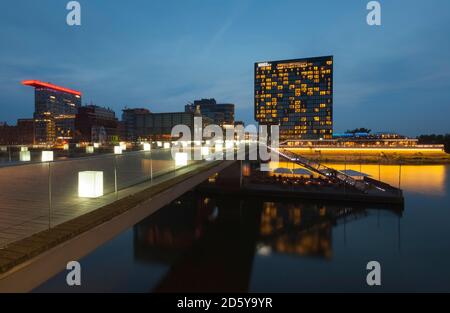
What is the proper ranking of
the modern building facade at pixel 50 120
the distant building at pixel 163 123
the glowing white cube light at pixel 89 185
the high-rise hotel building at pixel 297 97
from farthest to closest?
1. the high-rise hotel building at pixel 297 97
2. the modern building facade at pixel 50 120
3. the distant building at pixel 163 123
4. the glowing white cube light at pixel 89 185

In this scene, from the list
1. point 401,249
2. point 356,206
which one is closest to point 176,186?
point 401,249

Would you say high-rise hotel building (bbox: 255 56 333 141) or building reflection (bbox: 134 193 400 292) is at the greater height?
high-rise hotel building (bbox: 255 56 333 141)

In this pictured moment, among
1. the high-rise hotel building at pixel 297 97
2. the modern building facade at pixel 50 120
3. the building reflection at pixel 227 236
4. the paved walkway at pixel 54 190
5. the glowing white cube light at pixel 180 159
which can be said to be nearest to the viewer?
the paved walkway at pixel 54 190

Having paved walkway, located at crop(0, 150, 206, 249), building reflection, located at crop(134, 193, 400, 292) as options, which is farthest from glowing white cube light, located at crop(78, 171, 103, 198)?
building reflection, located at crop(134, 193, 400, 292)

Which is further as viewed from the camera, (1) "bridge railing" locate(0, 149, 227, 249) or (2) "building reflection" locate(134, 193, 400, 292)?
(2) "building reflection" locate(134, 193, 400, 292)

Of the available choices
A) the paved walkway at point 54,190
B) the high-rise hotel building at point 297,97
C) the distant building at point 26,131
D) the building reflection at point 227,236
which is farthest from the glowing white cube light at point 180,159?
the high-rise hotel building at point 297,97

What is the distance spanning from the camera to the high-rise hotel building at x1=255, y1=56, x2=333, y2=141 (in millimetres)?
159750

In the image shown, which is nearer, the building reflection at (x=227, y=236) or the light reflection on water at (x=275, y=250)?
the light reflection on water at (x=275, y=250)

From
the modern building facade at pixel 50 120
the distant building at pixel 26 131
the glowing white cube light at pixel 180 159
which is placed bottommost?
the glowing white cube light at pixel 180 159

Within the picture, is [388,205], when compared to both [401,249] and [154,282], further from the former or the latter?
[154,282]

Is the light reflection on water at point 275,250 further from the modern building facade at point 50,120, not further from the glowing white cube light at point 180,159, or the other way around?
the modern building facade at point 50,120

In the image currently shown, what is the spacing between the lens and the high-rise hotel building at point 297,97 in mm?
159750

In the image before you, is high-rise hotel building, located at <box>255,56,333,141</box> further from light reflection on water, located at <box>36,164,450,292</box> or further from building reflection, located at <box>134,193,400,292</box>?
building reflection, located at <box>134,193,400,292</box>

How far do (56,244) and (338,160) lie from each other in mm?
90167
